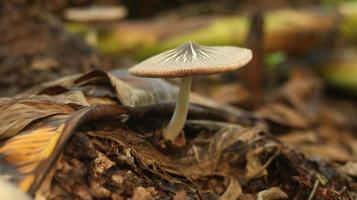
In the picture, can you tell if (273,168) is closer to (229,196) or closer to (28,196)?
(229,196)

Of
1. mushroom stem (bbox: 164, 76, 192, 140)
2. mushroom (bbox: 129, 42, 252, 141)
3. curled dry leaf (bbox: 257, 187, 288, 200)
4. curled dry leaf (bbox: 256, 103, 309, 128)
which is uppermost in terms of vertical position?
mushroom (bbox: 129, 42, 252, 141)

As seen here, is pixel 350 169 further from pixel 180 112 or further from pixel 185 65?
pixel 185 65

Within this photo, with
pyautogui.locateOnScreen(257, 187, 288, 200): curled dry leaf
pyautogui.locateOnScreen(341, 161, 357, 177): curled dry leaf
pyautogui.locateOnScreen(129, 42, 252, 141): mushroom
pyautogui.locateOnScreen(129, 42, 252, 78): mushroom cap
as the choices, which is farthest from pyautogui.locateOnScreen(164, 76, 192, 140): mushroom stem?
pyautogui.locateOnScreen(341, 161, 357, 177): curled dry leaf

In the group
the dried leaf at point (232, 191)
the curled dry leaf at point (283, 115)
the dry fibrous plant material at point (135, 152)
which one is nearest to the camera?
the dry fibrous plant material at point (135, 152)

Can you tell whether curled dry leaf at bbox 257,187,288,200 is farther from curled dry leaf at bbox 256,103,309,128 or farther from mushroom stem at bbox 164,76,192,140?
curled dry leaf at bbox 256,103,309,128

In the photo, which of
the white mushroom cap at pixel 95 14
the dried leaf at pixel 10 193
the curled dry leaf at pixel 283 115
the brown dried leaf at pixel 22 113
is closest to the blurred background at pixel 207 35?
the white mushroom cap at pixel 95 14

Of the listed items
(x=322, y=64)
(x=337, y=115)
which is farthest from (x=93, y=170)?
(x=322, y=64)

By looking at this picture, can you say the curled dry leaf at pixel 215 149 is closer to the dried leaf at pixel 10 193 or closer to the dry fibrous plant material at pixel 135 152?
the dry fibrous plant material at pixel 135 152
